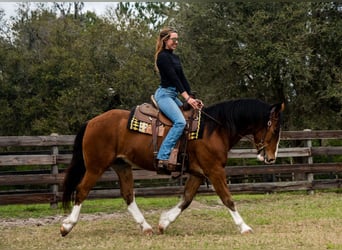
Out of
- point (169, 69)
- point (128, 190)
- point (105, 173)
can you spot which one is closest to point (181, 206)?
point (128, 190)

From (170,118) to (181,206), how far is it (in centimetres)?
122

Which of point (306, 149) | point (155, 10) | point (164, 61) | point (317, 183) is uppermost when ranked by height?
point (155, 10)

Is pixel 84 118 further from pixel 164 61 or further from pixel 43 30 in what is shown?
pixel 164 61

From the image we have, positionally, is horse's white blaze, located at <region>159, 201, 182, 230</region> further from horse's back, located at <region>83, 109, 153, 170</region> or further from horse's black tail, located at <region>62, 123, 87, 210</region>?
horse's black tail, located at <region>62, 123, 87, 210</region>

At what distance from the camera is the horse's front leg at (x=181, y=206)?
6.96 meters

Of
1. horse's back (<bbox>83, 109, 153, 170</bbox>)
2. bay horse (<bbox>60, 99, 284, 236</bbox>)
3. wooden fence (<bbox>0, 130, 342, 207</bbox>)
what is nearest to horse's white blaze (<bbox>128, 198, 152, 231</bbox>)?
bay horse (<bbox>60, 99, 284, 236</bbox>)

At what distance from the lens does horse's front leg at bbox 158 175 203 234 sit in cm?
696

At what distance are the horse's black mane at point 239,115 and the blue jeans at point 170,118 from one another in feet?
1.35

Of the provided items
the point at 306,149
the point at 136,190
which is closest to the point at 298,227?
the point at 136,190

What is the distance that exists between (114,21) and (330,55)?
43.2ft

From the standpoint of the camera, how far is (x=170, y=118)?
6949 millimetres

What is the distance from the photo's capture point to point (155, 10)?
41719 millimetres

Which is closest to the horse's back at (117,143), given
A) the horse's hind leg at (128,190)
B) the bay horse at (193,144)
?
the bay horse at (193,144)

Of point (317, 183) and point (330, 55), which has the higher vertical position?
point (330, 55)
